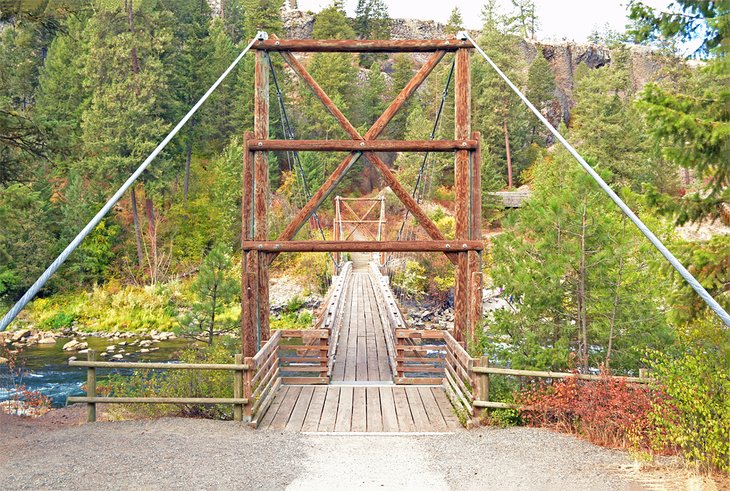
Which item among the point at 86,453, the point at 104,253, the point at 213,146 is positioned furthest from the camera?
the point at 213,146

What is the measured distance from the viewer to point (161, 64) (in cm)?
2620

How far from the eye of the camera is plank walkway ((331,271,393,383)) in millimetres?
8992

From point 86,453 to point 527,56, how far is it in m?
51.9

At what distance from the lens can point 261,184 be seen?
795 cm

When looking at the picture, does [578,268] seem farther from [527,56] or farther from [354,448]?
[527,56]

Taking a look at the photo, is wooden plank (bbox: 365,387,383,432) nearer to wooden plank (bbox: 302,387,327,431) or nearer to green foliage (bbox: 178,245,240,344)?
wooden plank (bbox: 302,387,327,431)

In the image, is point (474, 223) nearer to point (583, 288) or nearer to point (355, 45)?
point (583, 288)

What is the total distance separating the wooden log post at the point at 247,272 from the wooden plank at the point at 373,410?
1525mm

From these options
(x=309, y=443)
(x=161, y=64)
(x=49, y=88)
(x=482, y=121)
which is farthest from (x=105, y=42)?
(x=309, y=443)

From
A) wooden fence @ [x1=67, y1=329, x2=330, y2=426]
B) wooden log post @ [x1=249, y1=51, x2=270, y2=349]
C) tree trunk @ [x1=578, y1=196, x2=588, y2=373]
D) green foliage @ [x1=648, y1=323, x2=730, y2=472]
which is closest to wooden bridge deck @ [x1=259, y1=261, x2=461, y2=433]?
wooden fence @ [x1=67, y1=329, x2=330, y2=426]

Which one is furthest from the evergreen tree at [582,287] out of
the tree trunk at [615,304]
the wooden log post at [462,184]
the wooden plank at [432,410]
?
the wooden plank at [432,410]

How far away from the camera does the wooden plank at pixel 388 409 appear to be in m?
6.44

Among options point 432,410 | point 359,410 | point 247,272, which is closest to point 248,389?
point 359,410

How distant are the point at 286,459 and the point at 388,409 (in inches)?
85.3
